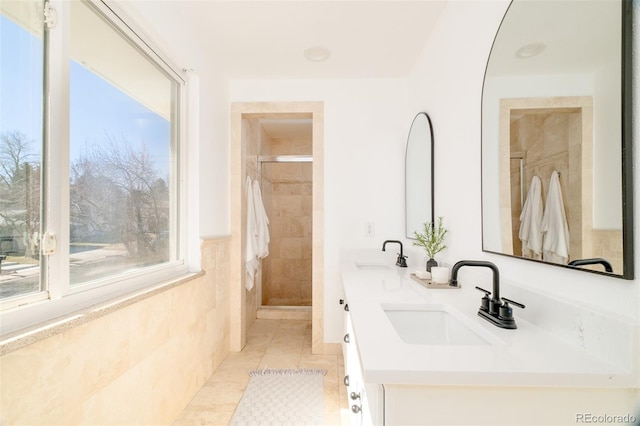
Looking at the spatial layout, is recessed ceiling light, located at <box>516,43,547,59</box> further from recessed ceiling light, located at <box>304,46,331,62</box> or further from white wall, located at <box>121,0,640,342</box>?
recessed ceiling light, located at <box>304,46,331,62</box>

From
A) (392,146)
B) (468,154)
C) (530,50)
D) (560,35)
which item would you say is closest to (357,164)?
(392,146)

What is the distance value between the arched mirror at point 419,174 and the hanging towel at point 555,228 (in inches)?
41.3

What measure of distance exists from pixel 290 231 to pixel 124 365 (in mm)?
Result: 3176

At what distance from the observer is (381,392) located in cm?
65

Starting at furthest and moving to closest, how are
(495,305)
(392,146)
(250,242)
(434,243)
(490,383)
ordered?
(250,242)
(392,146)
(434,243)
(495,305)
(490,383)

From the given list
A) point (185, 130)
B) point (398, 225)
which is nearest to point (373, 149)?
point (398, 225)

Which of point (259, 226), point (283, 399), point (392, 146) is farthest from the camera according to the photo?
point (259, 226)

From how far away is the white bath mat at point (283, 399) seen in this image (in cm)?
167

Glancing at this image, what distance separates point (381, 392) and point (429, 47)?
2.20m

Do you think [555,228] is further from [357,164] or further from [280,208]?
[280,208]

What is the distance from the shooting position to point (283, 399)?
6.06 feet

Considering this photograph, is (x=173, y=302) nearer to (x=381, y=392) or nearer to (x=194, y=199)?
(x=194, y=199)

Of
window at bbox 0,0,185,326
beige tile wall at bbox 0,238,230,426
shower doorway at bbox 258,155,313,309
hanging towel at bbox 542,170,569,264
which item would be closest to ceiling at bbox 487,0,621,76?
hanging towel at bbox 542,170,569,264

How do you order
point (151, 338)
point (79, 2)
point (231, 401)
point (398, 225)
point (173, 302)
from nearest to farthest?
point (79, 2), point (151, 338), point (173, 302), point (231, 401), point (398, 225)
